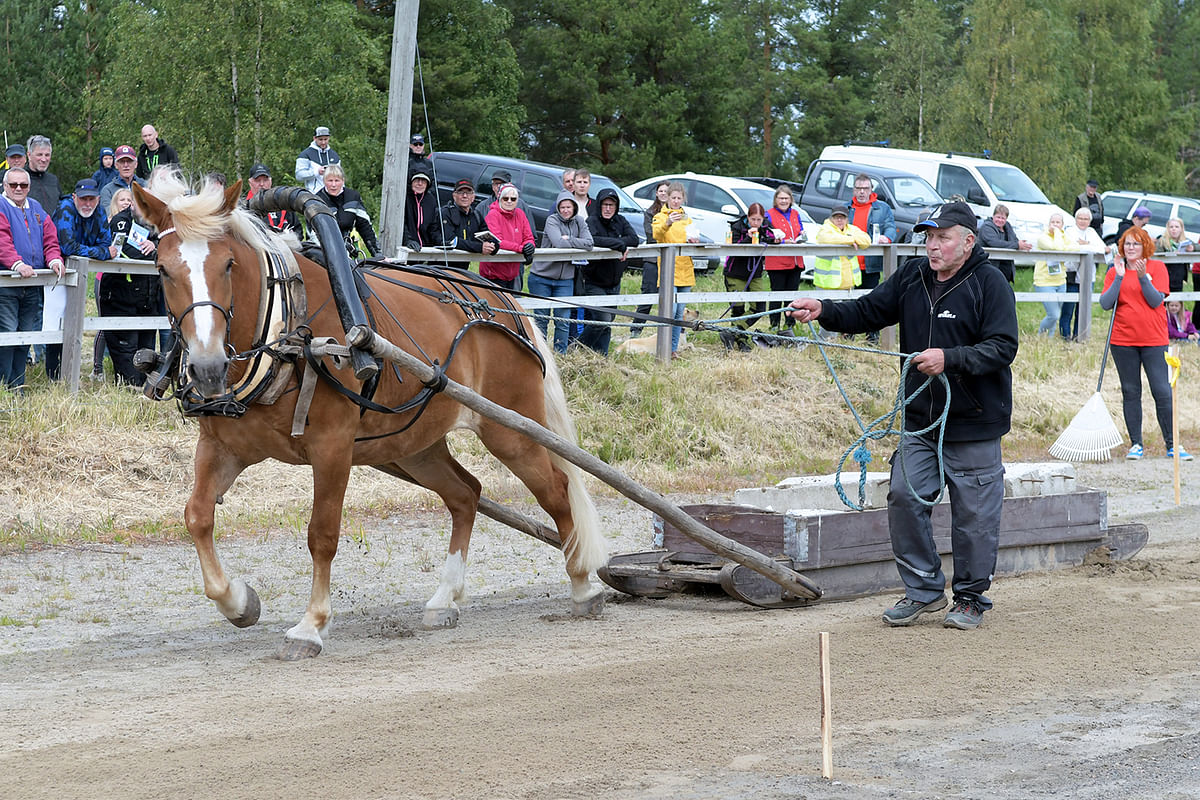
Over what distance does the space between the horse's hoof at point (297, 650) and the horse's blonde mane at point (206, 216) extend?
5.99ft

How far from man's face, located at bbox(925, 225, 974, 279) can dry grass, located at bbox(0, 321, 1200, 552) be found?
464cm

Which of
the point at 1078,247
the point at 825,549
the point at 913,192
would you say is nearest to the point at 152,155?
the point at 825,549

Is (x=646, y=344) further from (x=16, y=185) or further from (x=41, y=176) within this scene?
(x=16, y=185)

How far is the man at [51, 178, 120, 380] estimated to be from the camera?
1101cm

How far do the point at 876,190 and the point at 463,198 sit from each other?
10.7 m

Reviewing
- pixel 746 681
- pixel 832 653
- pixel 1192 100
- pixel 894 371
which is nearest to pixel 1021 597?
pixel 832 653

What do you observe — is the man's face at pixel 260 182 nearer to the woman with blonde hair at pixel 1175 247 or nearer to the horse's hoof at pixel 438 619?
the horse's hoof at pixel 438 619

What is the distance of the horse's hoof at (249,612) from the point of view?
6.57 m

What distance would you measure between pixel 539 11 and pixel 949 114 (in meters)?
11.4

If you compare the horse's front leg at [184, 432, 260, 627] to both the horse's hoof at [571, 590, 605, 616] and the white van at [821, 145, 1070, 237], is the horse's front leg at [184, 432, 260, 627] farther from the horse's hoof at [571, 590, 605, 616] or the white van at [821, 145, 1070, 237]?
the white van at [821, 145, 1070, 237]

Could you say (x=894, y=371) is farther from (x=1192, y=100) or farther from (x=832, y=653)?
(x=1192, y=100)

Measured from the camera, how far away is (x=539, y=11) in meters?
37.0

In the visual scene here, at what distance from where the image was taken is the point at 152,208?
236 inches

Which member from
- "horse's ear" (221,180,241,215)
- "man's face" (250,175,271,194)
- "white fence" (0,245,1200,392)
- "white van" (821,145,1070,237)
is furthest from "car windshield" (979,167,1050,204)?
"horse's ear" (221,180,241,215)
